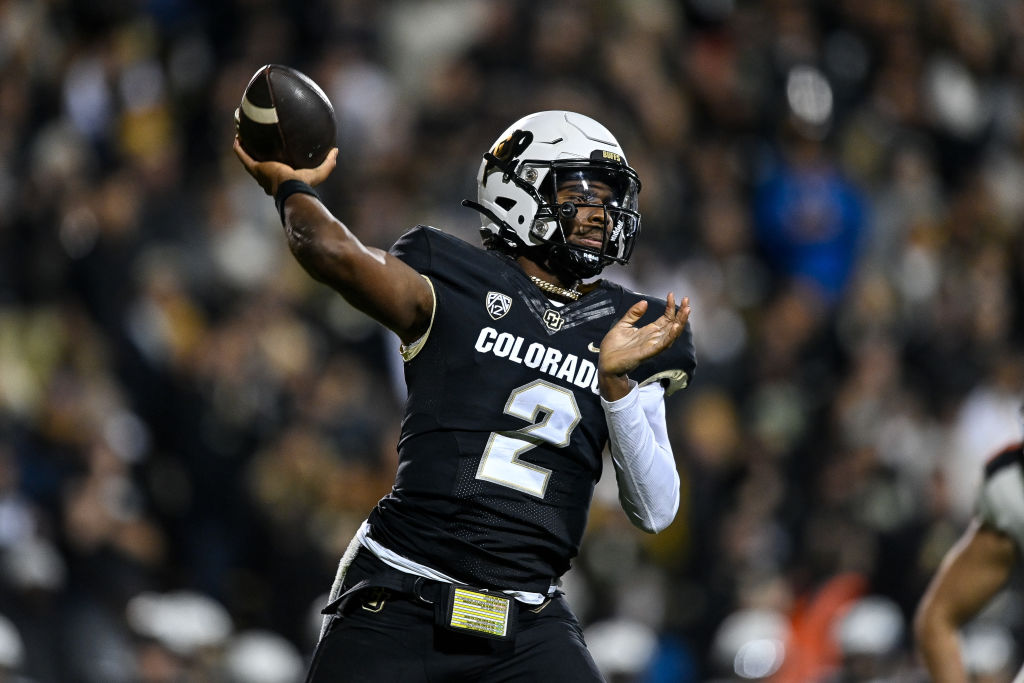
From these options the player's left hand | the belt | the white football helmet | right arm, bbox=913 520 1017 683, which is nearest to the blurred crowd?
right arm, bbox=913 520 1017 683

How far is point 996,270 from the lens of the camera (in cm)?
955

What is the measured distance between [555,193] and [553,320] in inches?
13.6

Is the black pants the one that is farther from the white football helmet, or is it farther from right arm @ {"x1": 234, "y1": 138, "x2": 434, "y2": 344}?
the white football helmet

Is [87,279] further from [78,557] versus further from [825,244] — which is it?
[825,244]

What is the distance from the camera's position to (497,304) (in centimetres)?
370

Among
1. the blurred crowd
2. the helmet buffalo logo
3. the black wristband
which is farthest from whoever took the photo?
the blurred crowd

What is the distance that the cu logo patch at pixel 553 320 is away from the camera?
3732 mm

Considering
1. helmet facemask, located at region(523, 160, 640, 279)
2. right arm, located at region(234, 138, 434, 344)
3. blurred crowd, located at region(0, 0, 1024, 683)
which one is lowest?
right arm, located at region(234, 138, 434, 344)

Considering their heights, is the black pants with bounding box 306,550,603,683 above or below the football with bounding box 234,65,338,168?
below

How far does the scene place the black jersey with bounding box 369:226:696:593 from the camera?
360 centimetres

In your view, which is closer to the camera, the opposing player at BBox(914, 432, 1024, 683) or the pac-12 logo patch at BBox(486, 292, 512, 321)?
the pac-12 logo patch at BBox(486, 292, 512, 321)

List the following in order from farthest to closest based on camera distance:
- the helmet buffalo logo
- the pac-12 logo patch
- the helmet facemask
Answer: the helmet buffalo logo
the helmet facemask
the pac-12 logo patch

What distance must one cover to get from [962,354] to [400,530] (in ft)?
20.4

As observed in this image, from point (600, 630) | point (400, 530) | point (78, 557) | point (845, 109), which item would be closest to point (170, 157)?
point (78, 557)
